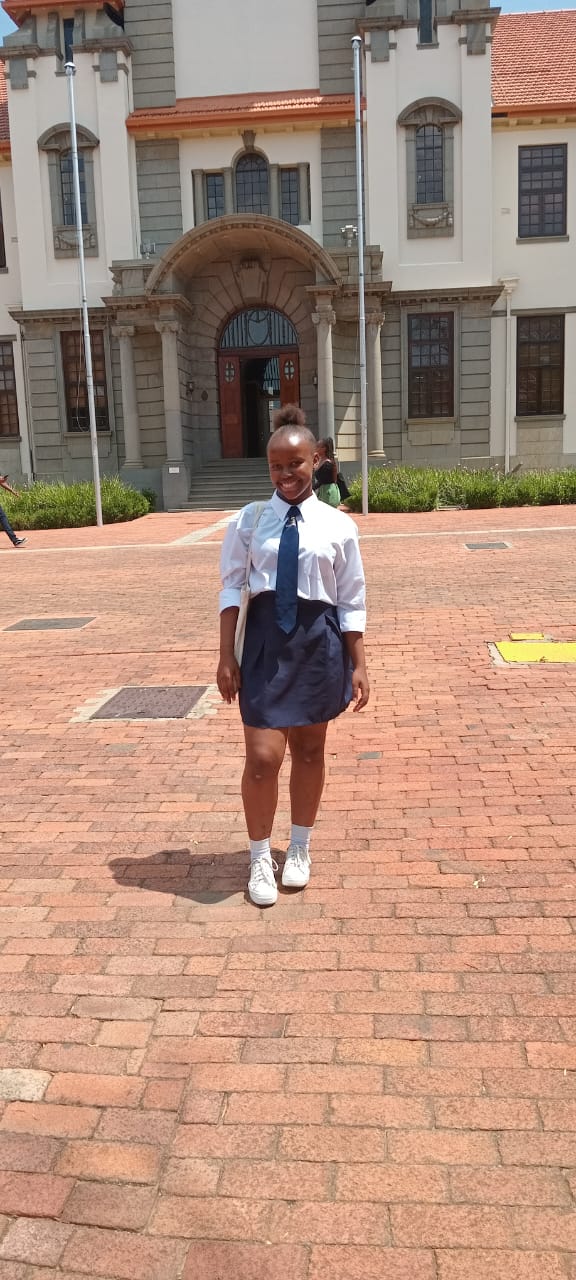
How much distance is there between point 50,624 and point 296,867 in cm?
685

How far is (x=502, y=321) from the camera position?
1122 inches

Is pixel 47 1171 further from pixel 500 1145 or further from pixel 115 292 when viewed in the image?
pixel 115 292

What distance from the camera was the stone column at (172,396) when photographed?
26625mm

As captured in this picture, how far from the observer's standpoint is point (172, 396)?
26.9 meters

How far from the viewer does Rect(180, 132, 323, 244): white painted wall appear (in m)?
27.5

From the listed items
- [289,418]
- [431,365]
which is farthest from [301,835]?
[431,365]

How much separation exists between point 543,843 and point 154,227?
26916 mm

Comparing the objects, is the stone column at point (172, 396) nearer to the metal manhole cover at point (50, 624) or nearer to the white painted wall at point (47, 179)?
the white painted wall at point (47, 179)

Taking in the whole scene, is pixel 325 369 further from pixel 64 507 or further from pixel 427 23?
pixel 427 23

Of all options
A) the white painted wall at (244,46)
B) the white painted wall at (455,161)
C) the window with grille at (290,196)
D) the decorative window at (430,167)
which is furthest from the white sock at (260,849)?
the white painted wall at (244,46)

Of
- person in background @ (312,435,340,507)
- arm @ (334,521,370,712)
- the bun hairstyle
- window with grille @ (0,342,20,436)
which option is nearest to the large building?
window with grille @ (0,342,20,436)

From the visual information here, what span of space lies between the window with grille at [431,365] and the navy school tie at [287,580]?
2565 cm

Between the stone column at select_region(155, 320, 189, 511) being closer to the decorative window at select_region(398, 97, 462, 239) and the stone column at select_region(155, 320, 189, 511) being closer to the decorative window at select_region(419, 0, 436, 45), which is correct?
the decorative window at select_region(398, 97, 462, 239)

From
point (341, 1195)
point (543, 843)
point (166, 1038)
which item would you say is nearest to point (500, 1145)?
point (341, 1195)
